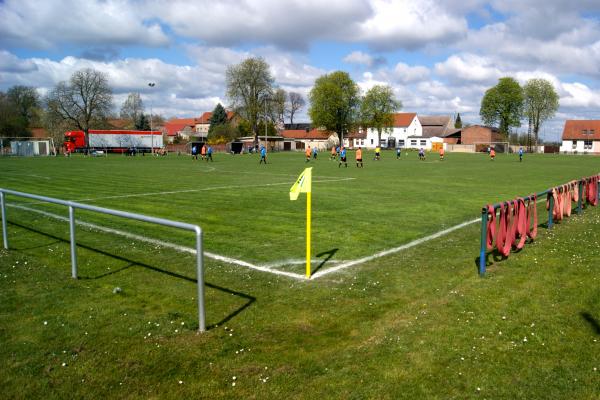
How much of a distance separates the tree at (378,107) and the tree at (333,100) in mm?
4728

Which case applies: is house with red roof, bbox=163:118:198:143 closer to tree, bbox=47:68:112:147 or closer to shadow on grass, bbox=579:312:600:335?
tree, bbox=47:68:112:147

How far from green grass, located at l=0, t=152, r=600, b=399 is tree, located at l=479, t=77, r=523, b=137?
93100 mm

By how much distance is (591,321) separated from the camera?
526cm

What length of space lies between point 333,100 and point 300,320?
93579mm

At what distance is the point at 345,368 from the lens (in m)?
4.31

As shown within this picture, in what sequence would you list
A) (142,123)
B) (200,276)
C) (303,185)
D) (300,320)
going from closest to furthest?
(200,276)
(300,320)
(303,185)
(142,123)

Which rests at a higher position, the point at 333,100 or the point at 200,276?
the point at 333,100

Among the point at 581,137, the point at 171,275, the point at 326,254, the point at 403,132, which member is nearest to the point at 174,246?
the point at 171,275

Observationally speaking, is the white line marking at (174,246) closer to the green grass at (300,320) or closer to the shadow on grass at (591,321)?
the green grass at (300,320)

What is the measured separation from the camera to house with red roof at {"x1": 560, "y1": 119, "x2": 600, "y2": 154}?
97062mm

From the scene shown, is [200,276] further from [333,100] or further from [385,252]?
[333,100]

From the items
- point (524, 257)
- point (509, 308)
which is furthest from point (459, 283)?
point (524, 257)

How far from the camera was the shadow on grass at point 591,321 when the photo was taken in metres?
5.05

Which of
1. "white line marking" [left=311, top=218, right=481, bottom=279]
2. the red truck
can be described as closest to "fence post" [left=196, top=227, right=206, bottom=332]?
"white line marking" [left=311, top=218, right=481, bottom=279]
